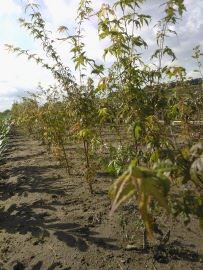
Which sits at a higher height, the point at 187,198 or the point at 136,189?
the point at 136,189

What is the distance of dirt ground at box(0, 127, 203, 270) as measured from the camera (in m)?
2.74

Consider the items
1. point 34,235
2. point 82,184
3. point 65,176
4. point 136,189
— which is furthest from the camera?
point 65,176

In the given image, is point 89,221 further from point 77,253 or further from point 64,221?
point 77,253

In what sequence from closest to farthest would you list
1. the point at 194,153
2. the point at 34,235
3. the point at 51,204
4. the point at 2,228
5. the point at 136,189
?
the point at 136,189
the point at 194,153
the point at 34,235
the point at 2,228
the point at 51,204

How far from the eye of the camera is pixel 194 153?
1415 millimetres

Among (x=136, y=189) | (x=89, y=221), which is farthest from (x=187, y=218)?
(x=89, y=221)

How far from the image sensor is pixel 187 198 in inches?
60.2

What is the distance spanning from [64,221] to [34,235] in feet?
1.42

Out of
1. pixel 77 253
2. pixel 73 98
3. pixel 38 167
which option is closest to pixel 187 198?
pixel 77 253

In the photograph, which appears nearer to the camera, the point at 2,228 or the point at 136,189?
the point at 136,189

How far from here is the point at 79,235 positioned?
328 centimetres

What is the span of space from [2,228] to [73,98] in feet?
7.11

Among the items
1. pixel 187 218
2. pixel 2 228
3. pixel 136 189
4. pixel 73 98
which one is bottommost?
pixel 2 228

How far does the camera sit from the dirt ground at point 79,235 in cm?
274
